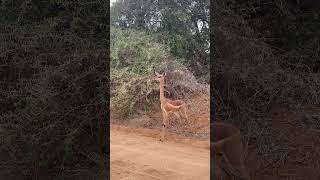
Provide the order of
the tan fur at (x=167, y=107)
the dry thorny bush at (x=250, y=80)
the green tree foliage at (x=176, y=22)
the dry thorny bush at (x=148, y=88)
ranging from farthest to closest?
the green tree foliage at (x=176, y=22) → the dry thorny bush at (x=148, y=88) → the tan fur at (x=167, y=107) → the dry thorny bush at (x=250, y=80)

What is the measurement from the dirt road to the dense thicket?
0.22m

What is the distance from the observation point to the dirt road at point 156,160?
3141 mm

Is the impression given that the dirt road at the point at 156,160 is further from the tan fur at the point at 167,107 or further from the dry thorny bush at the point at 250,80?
the dry thorny bush at the point at 250,80

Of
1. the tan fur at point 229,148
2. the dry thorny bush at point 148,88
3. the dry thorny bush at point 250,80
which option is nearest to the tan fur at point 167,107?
the dry thorny bush at point 148,88

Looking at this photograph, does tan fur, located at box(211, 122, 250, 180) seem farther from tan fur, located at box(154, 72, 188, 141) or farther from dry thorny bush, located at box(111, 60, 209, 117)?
dry thorny bush, located at box(111, 60, 209, 117)

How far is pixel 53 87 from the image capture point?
323 centimetres

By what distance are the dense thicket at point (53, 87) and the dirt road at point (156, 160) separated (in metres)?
0.22

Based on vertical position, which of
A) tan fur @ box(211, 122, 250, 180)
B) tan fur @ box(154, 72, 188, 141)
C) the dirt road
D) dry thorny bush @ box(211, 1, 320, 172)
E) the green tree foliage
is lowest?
the dirt road

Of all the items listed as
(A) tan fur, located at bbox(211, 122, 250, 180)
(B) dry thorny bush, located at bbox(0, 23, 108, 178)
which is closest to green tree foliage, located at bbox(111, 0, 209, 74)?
(B) dry thorny bush, located at bbox(0, 23, 108, 178)

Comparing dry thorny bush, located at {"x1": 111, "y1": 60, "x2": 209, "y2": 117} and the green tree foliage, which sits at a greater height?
the green tree foliage

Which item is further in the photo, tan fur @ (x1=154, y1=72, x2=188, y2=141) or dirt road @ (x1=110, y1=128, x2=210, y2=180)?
tan fur @ (x1=154, y1=72, x2=188, y2=141)

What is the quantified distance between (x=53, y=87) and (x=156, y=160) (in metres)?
0.99

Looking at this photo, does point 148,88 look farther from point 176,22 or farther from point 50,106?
point 50,106

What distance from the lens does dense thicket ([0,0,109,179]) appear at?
125 inches
